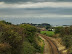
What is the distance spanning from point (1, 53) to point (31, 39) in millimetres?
19439

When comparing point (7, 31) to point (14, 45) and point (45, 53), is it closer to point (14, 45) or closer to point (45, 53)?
point (14, 45)

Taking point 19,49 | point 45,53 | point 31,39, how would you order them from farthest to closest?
point 31,39
point 45,53
point 19,49

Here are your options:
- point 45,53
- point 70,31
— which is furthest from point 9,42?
point 70,31

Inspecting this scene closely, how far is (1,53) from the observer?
1869cm

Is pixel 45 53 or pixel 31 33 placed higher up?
pixel 31 33

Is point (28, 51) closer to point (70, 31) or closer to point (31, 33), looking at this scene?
point (31, 33)

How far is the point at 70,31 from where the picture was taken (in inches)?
2240

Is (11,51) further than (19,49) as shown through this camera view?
No

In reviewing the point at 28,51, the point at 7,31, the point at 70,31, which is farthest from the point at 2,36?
the point at 70,31

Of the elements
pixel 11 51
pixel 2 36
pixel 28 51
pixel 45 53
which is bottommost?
pixel 45 53

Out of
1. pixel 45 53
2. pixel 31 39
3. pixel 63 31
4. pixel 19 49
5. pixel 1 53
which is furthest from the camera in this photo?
pixel 63 31

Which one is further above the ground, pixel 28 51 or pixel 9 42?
pixel 9 42

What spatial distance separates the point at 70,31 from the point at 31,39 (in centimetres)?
2257

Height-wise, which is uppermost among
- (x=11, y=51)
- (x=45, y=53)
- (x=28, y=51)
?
(x=11, y=51)
